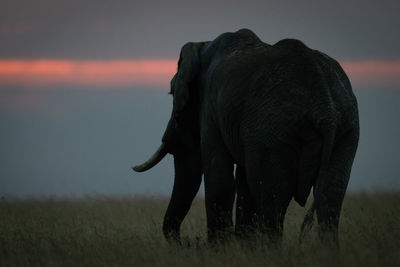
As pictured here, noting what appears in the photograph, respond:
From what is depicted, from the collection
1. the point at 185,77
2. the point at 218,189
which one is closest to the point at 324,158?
the point at 218,189

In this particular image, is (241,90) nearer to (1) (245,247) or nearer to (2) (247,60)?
(2) (247,60)

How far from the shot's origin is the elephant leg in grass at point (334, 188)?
31.6 feet

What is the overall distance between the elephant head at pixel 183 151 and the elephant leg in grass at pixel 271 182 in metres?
2.15

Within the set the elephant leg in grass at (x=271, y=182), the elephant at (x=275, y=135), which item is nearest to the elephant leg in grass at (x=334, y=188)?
the elephant at (x=275, y=135)

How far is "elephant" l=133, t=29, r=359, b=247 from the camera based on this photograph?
31.0 feet

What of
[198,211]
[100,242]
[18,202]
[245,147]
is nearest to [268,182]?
[245,147]

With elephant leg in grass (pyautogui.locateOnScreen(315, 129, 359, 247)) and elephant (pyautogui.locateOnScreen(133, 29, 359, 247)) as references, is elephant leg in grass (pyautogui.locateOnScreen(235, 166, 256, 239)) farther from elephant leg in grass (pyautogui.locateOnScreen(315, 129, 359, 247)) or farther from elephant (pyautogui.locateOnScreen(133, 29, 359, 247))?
elephant leg in grass (pyautogui.locateOnScreen(315, 129, 359, 247))

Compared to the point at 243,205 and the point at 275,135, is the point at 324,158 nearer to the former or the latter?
the point at 275,135

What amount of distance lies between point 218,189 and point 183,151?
4.94ft

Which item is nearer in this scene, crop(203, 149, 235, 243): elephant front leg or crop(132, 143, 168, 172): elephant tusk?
crop(203, 149, 235, 243): elephant front leg

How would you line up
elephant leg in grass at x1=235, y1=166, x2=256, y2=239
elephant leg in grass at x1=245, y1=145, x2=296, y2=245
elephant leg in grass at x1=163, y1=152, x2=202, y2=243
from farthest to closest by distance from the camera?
elephant leg in grass at x1=163, y1=152, x2=202, y2=243
elephant leg in grass at x1=235, y1=166, x2=256, y2=239
elephant leg in grass at x1=245, y1=145, x2=296, y2=245

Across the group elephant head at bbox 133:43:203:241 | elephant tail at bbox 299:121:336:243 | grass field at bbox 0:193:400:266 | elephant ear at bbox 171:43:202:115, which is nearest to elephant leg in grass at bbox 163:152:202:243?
elephant head at bbox 133:43:203:241

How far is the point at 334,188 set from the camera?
382 inches

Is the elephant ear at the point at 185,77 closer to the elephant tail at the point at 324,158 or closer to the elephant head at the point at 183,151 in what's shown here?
the elephant head at the point at 183,151
